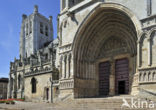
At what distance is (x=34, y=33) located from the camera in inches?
1842

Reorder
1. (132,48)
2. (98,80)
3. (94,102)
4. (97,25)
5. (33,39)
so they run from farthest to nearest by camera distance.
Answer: (33,39) → (98,80) → (97,25) → (132,48) → (94,102)

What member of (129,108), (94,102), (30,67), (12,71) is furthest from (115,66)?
(12,71)

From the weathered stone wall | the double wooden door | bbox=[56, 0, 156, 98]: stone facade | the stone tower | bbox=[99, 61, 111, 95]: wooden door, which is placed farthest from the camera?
the stone tower

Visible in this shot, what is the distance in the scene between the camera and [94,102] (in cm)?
1368

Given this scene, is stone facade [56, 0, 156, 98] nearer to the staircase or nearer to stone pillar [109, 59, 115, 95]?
stone pillar [109, 59, 115, 95]

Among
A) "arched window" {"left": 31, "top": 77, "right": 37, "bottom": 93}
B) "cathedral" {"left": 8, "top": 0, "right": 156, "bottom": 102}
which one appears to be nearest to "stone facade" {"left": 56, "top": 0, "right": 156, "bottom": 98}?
"cathedral" {"left": 8, "top": 0, "right": 156, "bottom": 102}

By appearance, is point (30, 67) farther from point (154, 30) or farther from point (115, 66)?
point (154, 30)

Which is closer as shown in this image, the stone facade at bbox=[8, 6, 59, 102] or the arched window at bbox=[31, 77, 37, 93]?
the stone facade at bbox=[8, 6, 59, 102]

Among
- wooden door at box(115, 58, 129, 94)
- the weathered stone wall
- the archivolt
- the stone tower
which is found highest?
the stone tower

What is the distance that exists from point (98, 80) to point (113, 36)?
4642mm

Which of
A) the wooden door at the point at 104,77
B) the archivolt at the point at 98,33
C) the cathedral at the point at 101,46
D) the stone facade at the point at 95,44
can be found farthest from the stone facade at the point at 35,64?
the wooden door at the point at 104,77
